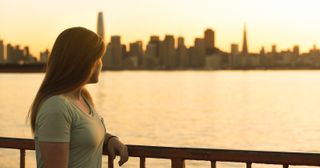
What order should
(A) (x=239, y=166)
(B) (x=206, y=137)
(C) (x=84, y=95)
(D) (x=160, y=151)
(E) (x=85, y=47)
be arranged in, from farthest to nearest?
(B) (x=206, y=137) → (A) (x=239, y=166) → (D) (x=160, y=151) → (C) (x=84, y=95) → (E) (x=85, y=47)

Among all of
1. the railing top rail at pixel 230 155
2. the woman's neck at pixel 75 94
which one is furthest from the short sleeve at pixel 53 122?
the railing top rail at pixel 230 155

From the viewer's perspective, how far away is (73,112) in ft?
9.13

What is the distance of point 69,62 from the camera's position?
8.96ft

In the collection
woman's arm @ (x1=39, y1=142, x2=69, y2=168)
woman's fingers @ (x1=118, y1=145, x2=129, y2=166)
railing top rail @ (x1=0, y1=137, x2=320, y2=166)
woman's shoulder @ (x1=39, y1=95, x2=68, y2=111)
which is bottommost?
railing top rail @ (x1=0, y1=137, x2=320, y2=166)

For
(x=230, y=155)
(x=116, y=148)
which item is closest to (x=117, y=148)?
(x=116, y=148)

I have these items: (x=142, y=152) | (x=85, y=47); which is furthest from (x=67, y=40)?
(x=142, y=152)

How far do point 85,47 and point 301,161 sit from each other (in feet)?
5.09

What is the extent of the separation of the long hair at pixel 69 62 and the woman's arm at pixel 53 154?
0.66ft

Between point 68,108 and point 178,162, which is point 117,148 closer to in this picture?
point 178,162

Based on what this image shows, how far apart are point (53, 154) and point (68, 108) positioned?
0.22m

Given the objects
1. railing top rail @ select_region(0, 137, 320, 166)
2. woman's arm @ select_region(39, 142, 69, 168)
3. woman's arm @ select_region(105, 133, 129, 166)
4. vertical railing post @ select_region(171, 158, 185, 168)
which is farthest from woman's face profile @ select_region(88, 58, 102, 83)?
vertical railing post @ select_region(171, 158, 185, 168)

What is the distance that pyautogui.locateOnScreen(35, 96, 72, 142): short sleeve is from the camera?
2672 millimetres

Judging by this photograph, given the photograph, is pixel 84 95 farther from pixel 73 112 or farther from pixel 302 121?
pixel 302 121

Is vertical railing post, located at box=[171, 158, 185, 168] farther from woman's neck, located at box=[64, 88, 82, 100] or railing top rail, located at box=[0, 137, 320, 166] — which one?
woman's neck, located at box=[64, 88, 82, 100]
